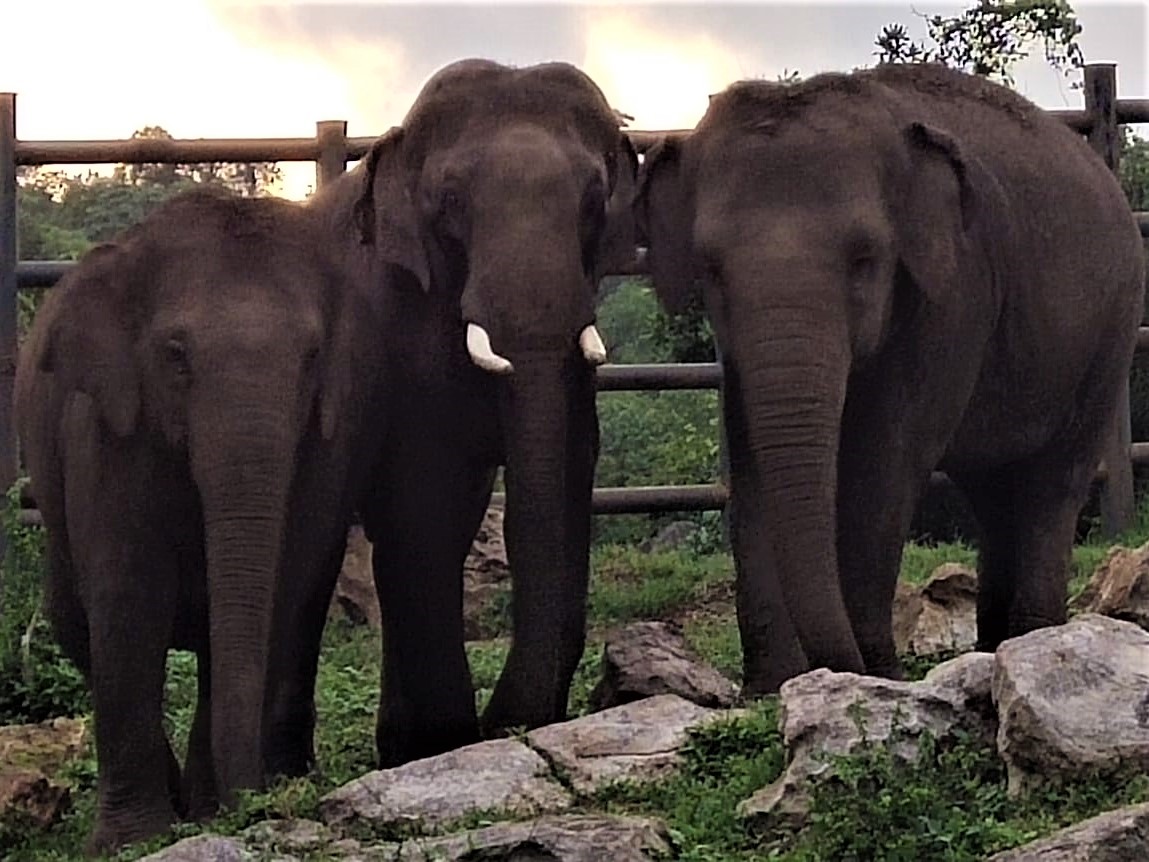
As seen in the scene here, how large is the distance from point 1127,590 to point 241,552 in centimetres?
318

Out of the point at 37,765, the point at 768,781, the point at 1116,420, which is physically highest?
the point at 1116,420

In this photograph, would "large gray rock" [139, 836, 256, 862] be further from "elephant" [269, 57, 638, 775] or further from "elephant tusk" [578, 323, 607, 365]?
"elephant tusk" [578, 323, 607, 365]

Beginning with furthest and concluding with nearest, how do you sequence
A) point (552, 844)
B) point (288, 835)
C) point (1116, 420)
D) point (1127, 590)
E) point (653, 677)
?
1. point (1116, 420)
2. point (1127, 590)
3. point (653, 677)
4. point (288, 835)
5. point (552, 844)

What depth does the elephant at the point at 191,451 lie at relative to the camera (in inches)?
253

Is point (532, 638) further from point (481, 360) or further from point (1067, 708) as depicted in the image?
point (1067, 708)

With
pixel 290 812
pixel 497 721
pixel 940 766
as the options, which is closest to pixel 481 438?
pixel 497 721

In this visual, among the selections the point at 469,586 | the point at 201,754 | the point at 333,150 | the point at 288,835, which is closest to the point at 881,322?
the point at 201,754

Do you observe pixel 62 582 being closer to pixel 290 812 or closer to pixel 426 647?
pixel 426 647

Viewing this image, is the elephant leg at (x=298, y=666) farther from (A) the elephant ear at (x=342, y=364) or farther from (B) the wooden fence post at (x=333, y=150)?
(B) the wooden fence post at (x=333, y=150)

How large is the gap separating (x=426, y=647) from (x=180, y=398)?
4.39 ft

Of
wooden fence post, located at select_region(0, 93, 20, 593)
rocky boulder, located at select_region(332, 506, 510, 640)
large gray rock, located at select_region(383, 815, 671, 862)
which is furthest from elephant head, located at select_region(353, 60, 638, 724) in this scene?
wooden fence post, located at select_region(0, 93, 20, 593)

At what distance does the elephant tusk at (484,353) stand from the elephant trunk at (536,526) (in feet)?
0.28

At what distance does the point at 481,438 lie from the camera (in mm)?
7738

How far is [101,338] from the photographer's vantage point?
6.82m
